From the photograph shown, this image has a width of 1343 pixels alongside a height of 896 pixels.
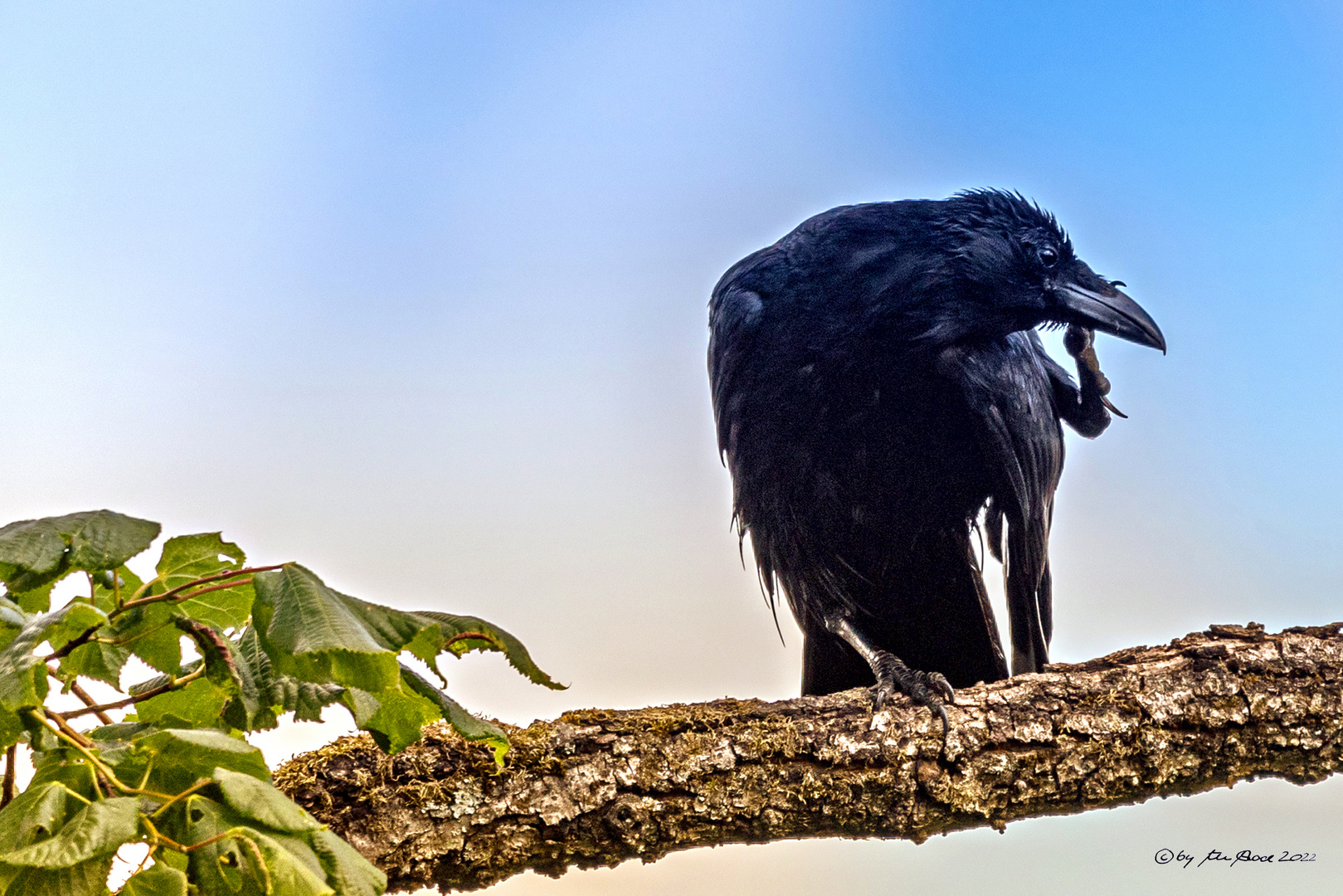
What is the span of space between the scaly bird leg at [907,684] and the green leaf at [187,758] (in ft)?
3.41

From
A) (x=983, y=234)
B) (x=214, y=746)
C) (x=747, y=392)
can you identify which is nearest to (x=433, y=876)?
(x=214, y=746)

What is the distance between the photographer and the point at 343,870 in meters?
0.70

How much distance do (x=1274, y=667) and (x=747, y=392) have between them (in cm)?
106

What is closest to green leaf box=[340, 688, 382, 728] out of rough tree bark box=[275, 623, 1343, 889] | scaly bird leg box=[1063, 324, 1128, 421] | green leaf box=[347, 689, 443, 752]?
green leaf box=[347, 689, 443, 752]

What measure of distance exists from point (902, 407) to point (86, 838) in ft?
5.77

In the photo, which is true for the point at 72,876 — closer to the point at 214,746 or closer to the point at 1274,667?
the point at 214,746

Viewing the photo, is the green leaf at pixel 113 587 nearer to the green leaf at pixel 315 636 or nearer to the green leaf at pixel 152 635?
the green leaf at pixel 152 635

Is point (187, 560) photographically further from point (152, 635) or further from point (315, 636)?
point (315, 636)

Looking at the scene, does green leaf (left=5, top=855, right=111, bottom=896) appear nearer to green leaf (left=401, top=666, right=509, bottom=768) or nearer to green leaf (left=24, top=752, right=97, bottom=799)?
green leaf (left=24, top=752, right=97, bottom=799)

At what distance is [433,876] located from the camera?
1302mm

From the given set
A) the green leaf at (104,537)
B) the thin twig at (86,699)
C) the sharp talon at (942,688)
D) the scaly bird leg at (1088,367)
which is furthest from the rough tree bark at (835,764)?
the scaly bird leg at (1088,367)

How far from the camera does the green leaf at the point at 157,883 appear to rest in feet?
2.08

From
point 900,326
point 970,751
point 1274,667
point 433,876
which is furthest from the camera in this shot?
point 900,326

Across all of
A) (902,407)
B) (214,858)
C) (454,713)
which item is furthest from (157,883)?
(902,407)
